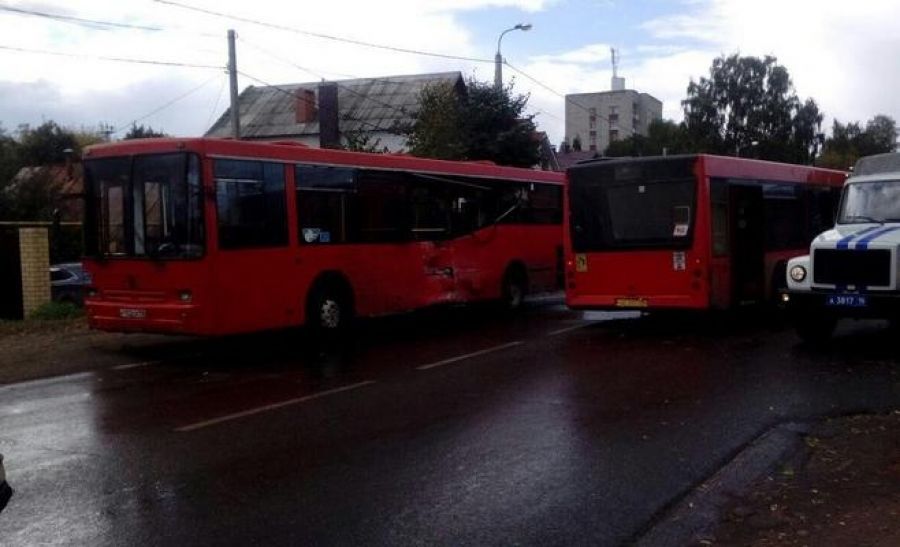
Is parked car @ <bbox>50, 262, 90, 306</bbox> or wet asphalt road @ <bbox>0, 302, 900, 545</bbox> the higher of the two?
parked car @ <bbox>50, 262, 90, 306</bbox>

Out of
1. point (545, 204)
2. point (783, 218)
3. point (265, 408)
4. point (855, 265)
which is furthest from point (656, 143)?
point (265, 408)

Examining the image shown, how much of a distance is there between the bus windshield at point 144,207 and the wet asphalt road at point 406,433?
5.35 feet

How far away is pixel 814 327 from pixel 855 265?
4.48ft

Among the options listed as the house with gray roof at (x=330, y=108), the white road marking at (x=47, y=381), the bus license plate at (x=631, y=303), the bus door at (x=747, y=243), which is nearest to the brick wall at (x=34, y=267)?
the white road marking at (x=47, y=381)

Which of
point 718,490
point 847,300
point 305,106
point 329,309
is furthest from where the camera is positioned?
point 305,106

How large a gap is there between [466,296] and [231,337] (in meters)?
4.78

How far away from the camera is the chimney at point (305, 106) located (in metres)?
51.2

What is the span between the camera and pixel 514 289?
20.4 meters

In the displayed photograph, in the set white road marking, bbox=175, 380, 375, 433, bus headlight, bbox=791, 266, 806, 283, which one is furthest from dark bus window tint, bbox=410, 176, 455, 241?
bus headlight, bbox=791, 266, 806, 283

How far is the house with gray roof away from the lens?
49062 mm

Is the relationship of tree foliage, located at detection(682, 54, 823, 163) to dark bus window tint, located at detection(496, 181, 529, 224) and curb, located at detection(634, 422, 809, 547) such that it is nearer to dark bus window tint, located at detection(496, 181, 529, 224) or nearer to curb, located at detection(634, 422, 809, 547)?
dark bus window tint, located at detection(496, 181, 529, 224)

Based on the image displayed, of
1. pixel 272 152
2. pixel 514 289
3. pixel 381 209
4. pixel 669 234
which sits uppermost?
pixel 272 152

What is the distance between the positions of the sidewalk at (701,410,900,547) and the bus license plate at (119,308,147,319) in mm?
8854

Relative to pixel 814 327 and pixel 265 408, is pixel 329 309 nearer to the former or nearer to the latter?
pixel 265 408
